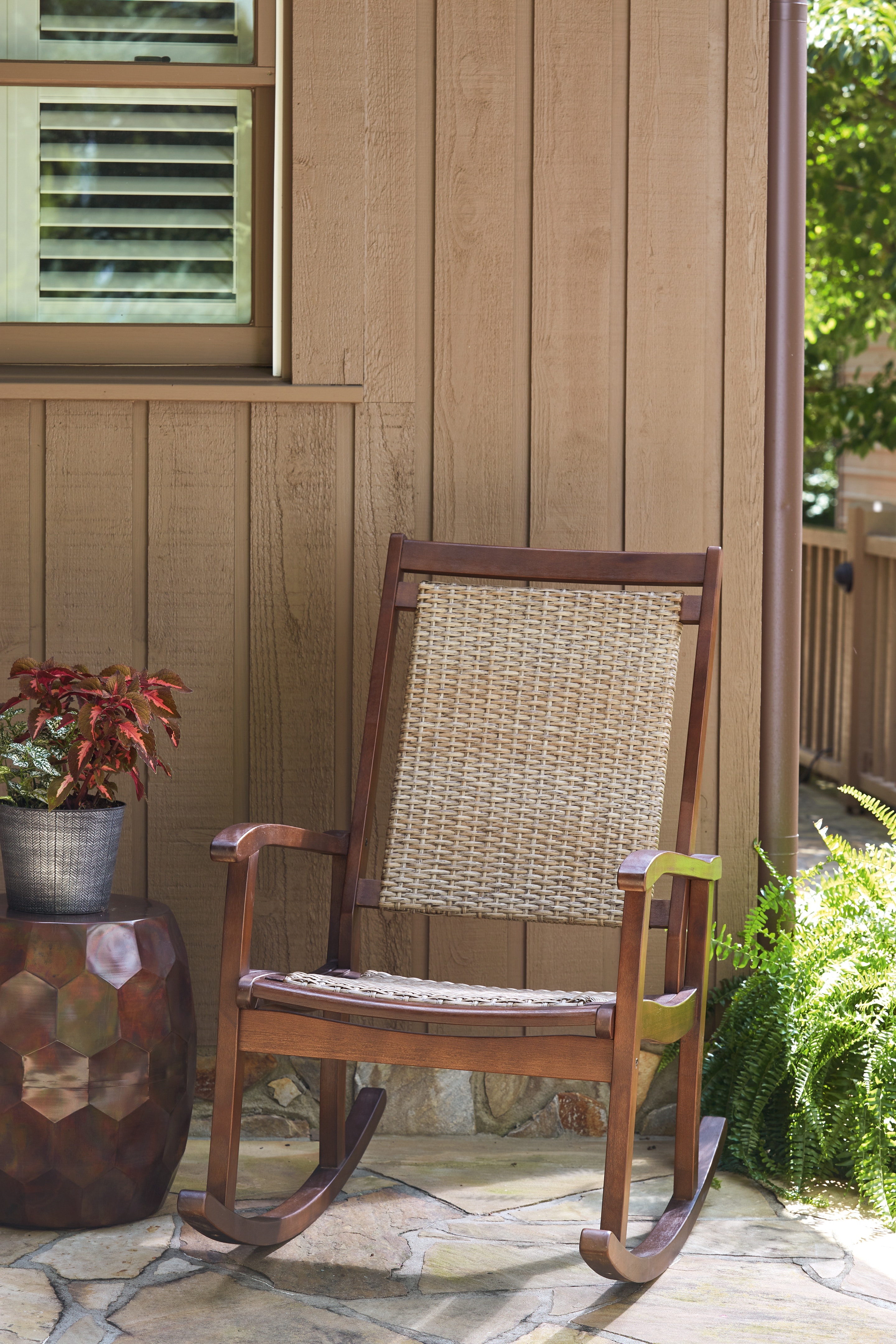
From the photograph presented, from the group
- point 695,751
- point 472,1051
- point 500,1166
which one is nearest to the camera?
point 472,1051

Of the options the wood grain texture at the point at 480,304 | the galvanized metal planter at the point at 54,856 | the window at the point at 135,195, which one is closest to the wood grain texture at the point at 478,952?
the wood grain texture at the point at 480,304

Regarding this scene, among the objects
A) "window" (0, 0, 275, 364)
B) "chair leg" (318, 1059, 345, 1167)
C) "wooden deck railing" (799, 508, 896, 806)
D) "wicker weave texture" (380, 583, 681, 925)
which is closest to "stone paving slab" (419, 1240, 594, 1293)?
"chair leg" (318, 1059, 345, 1167)

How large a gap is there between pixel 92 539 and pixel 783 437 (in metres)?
1.22

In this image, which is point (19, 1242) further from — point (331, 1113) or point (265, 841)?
point (265, 841)

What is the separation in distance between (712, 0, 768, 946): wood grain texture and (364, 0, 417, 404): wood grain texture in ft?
1.80

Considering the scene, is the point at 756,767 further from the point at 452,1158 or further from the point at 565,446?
the point at 452,1158

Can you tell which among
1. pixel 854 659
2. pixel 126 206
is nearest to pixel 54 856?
pixel 126 206

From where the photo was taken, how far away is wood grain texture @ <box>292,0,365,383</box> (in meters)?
2.44

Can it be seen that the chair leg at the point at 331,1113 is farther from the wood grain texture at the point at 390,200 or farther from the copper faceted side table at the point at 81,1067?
the wood grain texture at the point at 390,200

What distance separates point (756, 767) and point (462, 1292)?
105cm

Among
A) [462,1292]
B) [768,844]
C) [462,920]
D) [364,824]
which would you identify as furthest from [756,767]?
[462,1292]

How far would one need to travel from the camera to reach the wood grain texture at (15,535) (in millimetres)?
2479

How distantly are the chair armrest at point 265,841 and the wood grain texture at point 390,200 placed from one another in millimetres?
793

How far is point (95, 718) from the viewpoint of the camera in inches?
79.6
